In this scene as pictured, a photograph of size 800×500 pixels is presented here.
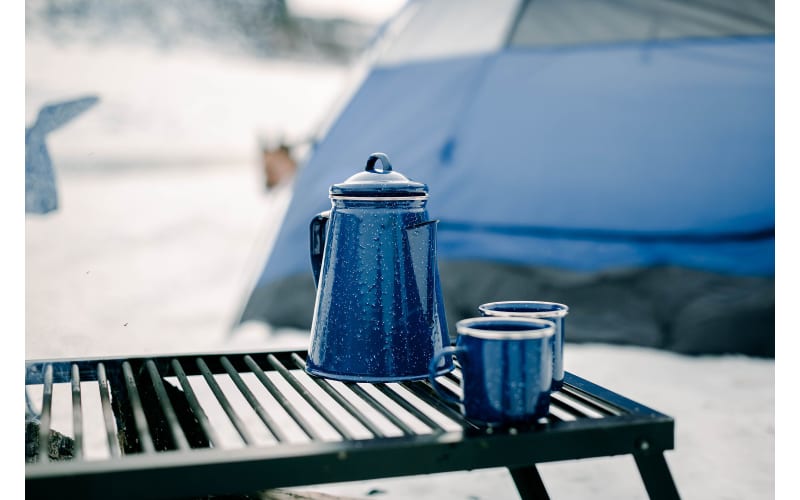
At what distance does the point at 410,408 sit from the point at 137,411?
257 mm

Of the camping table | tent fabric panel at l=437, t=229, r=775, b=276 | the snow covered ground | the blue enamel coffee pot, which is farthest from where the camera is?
tent fabric panel at l=437, t=229, r=775, b=276

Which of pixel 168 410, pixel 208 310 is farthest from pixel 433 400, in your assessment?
pixel 208 310

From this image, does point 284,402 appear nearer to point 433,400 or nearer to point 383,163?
point 433,400

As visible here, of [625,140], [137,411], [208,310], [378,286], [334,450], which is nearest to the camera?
[334,450]

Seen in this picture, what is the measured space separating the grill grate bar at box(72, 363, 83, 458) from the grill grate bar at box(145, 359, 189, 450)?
2.9 inches

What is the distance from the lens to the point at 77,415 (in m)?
0.71

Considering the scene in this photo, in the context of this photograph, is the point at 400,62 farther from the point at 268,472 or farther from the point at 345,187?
the point at 268,472

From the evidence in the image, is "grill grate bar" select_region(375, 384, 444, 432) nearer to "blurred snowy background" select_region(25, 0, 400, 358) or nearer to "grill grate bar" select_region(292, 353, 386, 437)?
"grill grate bar" select_region(292, 353, 386, 437)

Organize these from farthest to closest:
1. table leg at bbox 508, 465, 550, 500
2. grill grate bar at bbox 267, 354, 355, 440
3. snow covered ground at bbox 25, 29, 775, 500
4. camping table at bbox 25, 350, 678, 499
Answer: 1. snow covered ground at bbox 25, 29, 775, 500
2. table leg at bbox 508, 465, 550, 500
3. grill grate bar at bbox 267, 354, 355, 440
4. camping table at bbox 25, 350, 678, 499

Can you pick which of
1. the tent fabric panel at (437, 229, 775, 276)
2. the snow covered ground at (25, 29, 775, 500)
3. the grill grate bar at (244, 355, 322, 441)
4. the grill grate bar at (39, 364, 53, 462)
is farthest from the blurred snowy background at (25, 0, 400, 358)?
the tent fabric panel at (437, 229, 775, 276)

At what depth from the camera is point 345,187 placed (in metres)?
0.84

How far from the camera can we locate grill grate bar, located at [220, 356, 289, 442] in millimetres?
676

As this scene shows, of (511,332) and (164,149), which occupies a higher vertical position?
(164,149)

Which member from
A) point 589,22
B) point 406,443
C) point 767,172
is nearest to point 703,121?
point 767,172
